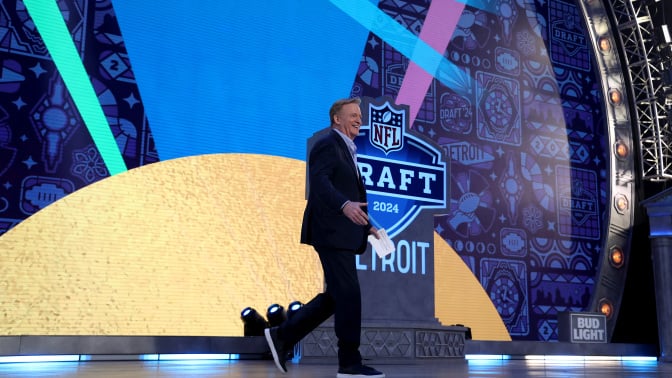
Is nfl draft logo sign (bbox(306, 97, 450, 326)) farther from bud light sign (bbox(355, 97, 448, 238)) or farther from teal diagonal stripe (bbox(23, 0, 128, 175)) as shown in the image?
teal diagonal stripe (bbox(23, 0, 128, 175))

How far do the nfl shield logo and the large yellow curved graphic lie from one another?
7.29 feet

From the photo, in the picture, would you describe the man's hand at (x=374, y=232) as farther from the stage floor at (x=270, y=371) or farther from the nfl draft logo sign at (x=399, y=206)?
the nfl draft logo sign at (x=399, y=206)

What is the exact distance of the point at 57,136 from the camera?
214 inches

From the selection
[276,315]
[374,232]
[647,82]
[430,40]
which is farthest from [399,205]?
[647,82]

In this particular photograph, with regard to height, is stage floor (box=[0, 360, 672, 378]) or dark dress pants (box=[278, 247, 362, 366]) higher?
dark dress pants (box=[278, 247, 362, 366])

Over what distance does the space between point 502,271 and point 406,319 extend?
3.41 meters

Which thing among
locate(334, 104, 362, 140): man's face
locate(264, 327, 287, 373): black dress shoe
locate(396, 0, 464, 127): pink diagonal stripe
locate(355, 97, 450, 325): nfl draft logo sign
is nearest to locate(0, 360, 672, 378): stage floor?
locate(264, 327, 287, 373): black dress shoe


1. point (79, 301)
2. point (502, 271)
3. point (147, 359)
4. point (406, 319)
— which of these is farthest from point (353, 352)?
point (502, 271)

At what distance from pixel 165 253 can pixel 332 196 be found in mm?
3677

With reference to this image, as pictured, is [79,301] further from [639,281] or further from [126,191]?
[639,281]

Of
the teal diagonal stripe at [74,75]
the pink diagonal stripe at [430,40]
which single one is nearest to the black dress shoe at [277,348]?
the teal diagonal stripe at [74,75]

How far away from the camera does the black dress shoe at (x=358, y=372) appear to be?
2.30 metres

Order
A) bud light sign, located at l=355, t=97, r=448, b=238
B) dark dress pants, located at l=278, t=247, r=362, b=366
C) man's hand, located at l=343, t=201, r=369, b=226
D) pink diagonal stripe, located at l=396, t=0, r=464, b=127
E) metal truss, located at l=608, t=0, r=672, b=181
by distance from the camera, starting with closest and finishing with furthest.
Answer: man's hand, located at l=343, t=201, r=369, b=226
dark dress pants, located at l=278, t=247, r=362, b=366
bud light sign, located at l=355, t=97, r=448, b=238
pink diagonal stripe, located at l=396, t=0, r=464, b=127
metal truss, located at l=608, t=0, r=672, b=181

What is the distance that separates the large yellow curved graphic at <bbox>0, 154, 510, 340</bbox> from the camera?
5234 millimetres
